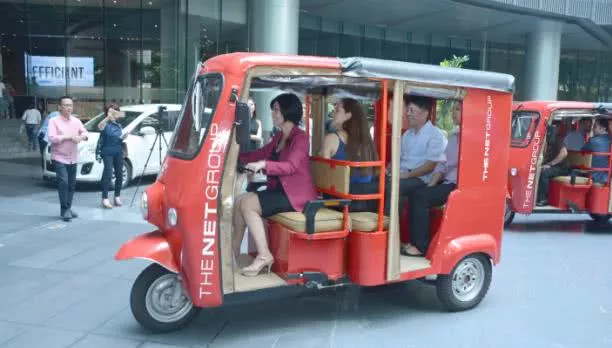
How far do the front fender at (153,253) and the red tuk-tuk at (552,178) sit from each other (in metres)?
6.59

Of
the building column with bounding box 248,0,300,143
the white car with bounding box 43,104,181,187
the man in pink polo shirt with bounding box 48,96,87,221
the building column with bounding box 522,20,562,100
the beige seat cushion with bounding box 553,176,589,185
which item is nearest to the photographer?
the man in pink polo shirt with bounding box 48,96,87,221

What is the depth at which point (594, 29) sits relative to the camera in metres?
26.2

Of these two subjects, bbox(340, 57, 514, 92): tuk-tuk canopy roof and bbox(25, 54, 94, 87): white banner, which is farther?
bbox(25, 54, 94, 87): white banner

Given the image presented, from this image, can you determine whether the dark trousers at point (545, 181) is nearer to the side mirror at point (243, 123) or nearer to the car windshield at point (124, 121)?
the side mirror at point (243, 123)

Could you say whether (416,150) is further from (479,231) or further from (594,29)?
(594,29)

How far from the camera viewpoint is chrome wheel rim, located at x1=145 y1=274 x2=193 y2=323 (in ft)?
15.5

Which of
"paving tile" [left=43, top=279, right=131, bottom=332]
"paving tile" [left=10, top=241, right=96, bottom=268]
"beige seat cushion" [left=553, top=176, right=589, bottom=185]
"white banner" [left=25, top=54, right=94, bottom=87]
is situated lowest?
"paving tile" [left=43, top=279, right=131, bottom=332]

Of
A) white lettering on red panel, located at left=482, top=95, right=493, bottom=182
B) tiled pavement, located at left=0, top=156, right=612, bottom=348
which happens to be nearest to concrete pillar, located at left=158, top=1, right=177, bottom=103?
tiled pavement, located at left=0, top=156, right=612, bottom=348

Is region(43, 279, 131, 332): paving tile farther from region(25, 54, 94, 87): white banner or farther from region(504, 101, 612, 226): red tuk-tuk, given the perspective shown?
region(25, 54, 94, 87): white banner

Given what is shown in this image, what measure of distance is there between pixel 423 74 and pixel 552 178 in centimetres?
615

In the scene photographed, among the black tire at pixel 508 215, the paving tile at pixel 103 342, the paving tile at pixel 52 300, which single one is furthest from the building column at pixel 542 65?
the paving tile at pixel 103 342

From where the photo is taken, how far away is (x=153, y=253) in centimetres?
458

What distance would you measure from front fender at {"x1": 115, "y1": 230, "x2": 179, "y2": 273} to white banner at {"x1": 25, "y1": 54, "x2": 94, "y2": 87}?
59.0 feet

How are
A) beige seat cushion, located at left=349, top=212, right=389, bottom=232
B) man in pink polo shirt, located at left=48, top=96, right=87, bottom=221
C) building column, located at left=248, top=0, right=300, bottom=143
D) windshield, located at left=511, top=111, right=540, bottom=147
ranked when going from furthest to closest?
building column, located at left=248, top=0, right=300, bottom=143, windshield, located at left=511, top=111, right=540, bottom=147, man in pink polo shirt, located at left=48, top=96, right=87, bottom=221, beige seat cushion, located at left=349, top=212, right=389, bottom=232
